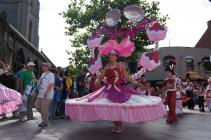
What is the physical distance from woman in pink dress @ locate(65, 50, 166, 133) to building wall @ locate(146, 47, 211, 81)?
140ft

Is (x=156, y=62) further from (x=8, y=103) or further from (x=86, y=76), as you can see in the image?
(x=86, y=76)

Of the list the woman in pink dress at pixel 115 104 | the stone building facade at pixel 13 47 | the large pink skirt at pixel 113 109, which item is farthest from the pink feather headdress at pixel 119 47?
the stone building facade at pixel 13 47

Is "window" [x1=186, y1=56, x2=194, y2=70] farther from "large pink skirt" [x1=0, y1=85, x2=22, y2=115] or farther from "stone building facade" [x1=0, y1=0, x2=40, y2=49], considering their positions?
"large pink skirt" [x1=0, y1=85, x2=22, y2=115]

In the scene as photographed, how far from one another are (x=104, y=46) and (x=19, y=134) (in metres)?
3.54

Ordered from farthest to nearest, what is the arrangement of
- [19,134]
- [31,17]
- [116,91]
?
1. [31,17]
2. [116,91]
3. [19,134]

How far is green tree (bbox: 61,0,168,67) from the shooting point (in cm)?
3775

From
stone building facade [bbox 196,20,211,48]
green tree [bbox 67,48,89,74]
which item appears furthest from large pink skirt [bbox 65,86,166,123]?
stone building facade [bbox 196,20,211,48]

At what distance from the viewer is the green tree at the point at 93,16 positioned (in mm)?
37750

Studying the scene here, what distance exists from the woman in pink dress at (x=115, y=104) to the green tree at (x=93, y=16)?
27.9 metres

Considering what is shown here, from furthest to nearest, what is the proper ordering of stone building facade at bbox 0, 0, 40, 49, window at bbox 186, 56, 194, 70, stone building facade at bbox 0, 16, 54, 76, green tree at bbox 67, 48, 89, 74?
window at bbox 186, 56, 194, 70, stone building facade at bbox 0, 0, 40, 49, green tree at bbox 67, 48, 89, 74, stone building facade at bbox 0, 16, 54, 76

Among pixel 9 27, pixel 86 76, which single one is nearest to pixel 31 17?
pixel 9 27

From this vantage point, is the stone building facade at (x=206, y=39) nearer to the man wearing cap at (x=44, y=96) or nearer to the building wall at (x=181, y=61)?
the building wall at (x=181, y=61)

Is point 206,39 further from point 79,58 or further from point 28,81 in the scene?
point 28,81

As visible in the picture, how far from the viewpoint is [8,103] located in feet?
34.0
